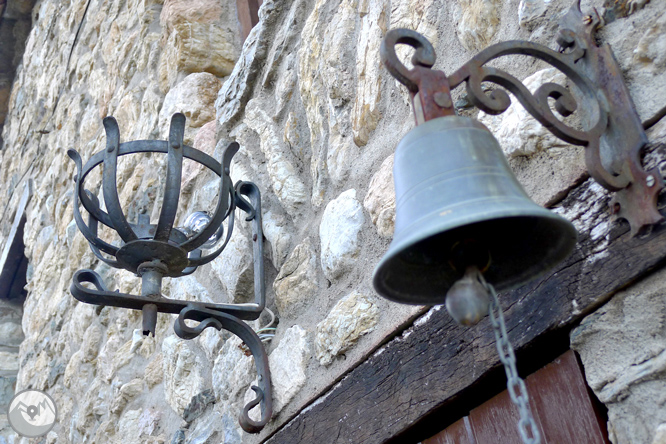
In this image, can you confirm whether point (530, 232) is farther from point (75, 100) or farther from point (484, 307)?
point (75, 100)

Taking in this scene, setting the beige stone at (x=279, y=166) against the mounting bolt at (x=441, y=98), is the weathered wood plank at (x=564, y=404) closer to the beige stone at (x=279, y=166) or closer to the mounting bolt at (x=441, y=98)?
the mounting bolt at (x=441, y=98)

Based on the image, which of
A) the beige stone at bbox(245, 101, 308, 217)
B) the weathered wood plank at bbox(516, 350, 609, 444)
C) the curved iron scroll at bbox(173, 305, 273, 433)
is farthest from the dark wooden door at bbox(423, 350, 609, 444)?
the beige stone at bbox(245, 101, 308, 217)

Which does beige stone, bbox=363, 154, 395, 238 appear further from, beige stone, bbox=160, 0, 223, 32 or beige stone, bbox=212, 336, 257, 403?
beige stone, bbox=160, 0, 223, 32

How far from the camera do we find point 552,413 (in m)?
1.00

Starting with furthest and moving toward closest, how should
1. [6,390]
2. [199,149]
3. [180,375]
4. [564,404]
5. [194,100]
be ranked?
1. [6,390]
2. [194,100]
3. [199,149]
4. [180,375]
5. [564,404]

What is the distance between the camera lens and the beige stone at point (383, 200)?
1.36 metres

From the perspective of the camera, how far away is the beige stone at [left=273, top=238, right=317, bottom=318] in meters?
1.61

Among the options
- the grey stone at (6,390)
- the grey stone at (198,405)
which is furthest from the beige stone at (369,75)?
the grey stone at (6,390)

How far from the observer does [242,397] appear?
173cm

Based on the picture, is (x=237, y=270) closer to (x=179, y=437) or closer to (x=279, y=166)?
(x=279, y=166)

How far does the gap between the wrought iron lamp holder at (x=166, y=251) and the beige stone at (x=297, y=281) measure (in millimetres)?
48

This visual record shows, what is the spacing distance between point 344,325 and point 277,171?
579mm

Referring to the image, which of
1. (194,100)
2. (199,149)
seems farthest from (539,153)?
(194,100)

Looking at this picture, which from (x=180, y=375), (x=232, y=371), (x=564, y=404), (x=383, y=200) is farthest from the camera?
(x=180, y=375)
